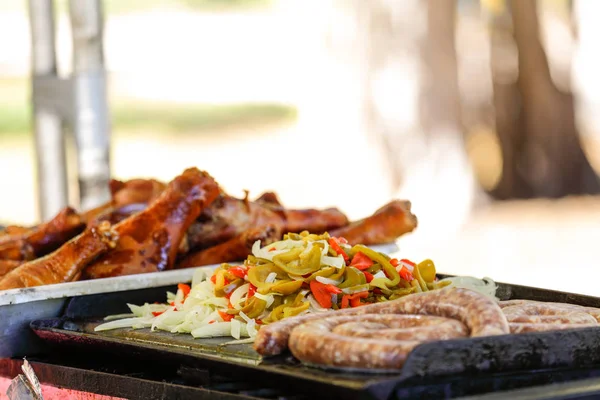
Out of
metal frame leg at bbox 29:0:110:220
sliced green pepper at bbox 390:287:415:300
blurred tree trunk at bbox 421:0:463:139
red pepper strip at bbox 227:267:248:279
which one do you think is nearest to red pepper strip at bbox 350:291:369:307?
sliced green pepper at bbox 390:287:415:300

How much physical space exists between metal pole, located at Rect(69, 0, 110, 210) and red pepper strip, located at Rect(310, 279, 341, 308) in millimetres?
3162

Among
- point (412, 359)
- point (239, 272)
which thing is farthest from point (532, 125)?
point (412, 359)

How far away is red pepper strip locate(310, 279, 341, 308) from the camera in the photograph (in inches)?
134

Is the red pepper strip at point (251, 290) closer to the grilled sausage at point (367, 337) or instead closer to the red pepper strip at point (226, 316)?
the red pepper strip at point (226, 316)

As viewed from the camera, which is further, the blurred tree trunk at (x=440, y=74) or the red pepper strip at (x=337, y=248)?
the blurred tree trunk at (x=440, y=74)

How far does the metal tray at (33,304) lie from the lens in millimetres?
3867

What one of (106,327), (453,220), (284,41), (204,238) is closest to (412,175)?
(453,220)

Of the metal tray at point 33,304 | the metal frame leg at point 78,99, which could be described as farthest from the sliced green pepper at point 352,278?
the metal frame leg at point 78,99

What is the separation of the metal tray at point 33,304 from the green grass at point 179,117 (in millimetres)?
17823

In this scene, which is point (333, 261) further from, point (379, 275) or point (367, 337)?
point (367, 337)

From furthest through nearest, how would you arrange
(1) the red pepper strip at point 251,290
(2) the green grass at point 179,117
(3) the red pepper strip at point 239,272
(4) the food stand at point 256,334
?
1. (2) the green grass at point 179,117
2. (3) the red pepper strip at point 239,272
3. (1) the red pepper strip at point 251,290
4. (4) the food stand at point 256,334

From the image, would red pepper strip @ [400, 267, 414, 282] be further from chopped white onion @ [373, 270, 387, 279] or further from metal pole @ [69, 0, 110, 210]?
metal pole @ [69, 0, 110, 210]

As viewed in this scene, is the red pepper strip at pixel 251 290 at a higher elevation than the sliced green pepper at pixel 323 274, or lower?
lower

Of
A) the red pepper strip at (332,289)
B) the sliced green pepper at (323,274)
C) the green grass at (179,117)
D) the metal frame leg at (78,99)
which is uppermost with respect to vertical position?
the metal frame leg at (78,99)
